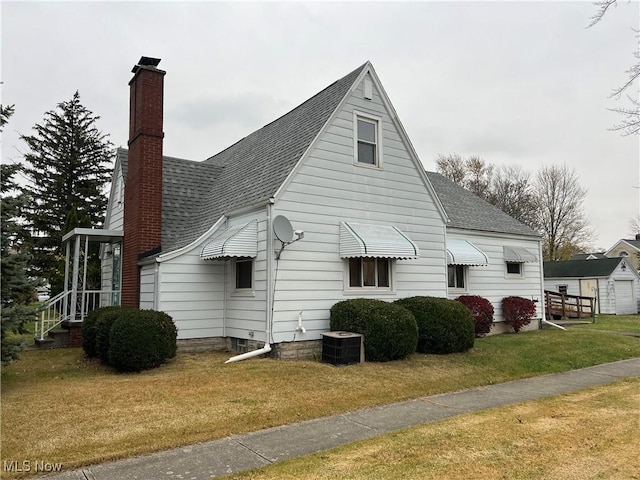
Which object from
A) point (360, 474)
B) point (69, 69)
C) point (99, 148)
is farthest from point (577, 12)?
point (99, 148)

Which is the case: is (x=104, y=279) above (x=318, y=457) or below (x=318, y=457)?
above

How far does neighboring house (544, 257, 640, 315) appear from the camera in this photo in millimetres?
31656

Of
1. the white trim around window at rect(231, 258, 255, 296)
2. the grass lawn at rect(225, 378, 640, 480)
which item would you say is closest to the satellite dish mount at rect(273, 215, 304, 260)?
the white trim around window at rect(231, 258, 255, 296)

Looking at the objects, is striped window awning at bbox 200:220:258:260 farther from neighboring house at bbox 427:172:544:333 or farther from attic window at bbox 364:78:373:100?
neighboring house at bbox 427:172:544:333

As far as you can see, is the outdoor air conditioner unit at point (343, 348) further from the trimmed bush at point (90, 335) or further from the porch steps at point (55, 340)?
the porch steps at point (55, 340)

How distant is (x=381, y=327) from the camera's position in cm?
1055

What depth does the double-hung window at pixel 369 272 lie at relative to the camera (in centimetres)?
1238

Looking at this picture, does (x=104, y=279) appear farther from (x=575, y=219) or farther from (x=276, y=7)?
(x=575, y=219)

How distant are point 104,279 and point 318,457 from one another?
565 inches

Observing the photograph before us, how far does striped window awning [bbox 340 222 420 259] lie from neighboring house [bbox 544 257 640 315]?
2581 cm

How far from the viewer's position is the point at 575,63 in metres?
11.9

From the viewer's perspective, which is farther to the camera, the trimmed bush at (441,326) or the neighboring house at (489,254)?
the neighboring house at (489,254)

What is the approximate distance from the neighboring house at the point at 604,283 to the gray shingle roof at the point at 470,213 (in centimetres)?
1564
